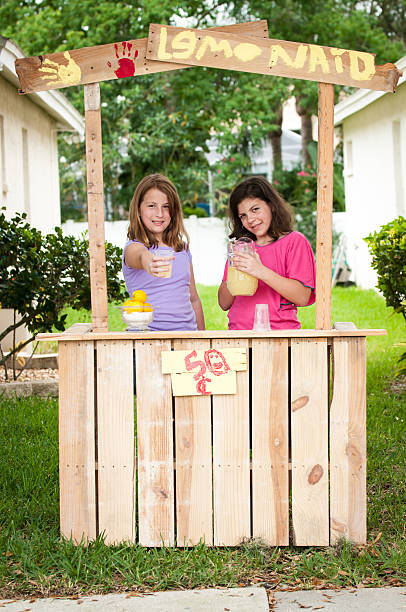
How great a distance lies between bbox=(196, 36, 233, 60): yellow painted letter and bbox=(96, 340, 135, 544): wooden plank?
1280 mm

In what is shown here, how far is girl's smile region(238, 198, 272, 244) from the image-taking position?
3668 millimetres

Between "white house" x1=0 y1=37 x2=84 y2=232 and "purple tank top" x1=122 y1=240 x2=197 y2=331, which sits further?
"white house" x1=0 y1=37 x2=84 y2=232

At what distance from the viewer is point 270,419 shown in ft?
10.8

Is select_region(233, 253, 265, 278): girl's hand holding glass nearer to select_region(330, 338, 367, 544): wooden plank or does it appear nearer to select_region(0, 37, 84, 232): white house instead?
select_region(330, 338, 367, 544): wooden plank

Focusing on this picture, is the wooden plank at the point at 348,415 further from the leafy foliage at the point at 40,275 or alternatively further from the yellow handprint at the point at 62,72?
the leafy foliage at the point at 40,275

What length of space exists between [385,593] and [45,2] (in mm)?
20052

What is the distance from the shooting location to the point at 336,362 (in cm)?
329

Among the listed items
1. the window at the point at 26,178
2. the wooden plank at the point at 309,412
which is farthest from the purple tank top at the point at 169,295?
the window at the point at 26,178

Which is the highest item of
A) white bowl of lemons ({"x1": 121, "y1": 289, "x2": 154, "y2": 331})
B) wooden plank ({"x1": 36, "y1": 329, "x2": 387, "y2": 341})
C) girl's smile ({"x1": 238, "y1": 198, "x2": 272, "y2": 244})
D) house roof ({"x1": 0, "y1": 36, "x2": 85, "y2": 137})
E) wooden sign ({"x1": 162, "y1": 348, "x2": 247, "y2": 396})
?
house roof ({"x1": 0, "y1": 36, "x2": 85, "y2": 137})

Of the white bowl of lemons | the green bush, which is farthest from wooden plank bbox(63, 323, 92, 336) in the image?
the green bush

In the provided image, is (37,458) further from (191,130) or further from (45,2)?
(45,2)

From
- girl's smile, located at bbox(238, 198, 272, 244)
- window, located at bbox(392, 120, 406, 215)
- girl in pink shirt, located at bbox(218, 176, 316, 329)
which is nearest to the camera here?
girl in pink shirt, located at bbox(218, 176, 316, 329)

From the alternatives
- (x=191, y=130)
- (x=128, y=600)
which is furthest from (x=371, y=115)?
(x=128, y=600)

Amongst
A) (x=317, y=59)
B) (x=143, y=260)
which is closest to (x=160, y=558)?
(x=143, y=260)
